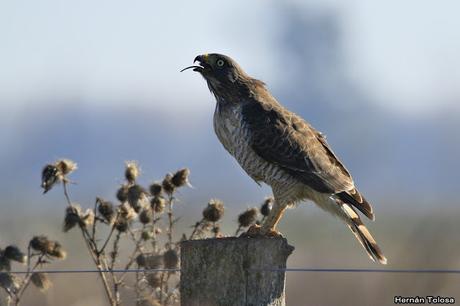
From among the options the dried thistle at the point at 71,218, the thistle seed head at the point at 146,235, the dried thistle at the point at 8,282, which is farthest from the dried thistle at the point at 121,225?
the dried thistle at the point at 8,282

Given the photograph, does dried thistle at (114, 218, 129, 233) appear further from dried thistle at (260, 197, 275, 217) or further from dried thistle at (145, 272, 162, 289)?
dried thistle at (260, 197, 275, 217)

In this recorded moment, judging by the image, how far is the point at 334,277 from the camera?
16406 millimetres

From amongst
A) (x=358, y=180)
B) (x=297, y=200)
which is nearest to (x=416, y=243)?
(x=297, y=200)

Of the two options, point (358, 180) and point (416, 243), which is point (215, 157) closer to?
point (358, 180)

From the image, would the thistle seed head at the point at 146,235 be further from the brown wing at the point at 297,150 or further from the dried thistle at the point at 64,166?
the brown wing at the point at 297,150

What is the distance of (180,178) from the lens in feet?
27.1

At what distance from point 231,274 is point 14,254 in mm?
2163

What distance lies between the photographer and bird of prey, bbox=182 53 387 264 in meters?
8.16

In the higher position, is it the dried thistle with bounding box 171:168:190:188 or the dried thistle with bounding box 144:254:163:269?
the dried thistle with bounding box 171:168:190:188

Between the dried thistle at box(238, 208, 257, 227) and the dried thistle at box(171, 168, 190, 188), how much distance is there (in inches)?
15.2

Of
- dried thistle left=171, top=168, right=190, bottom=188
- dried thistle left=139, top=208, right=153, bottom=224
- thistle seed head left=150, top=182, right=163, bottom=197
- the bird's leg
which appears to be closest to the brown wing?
the bird's leg

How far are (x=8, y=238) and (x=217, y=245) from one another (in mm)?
5490

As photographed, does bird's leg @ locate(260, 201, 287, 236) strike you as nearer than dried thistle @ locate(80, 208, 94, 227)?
Yes

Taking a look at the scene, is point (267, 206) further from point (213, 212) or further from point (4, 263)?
point (4, 263)
